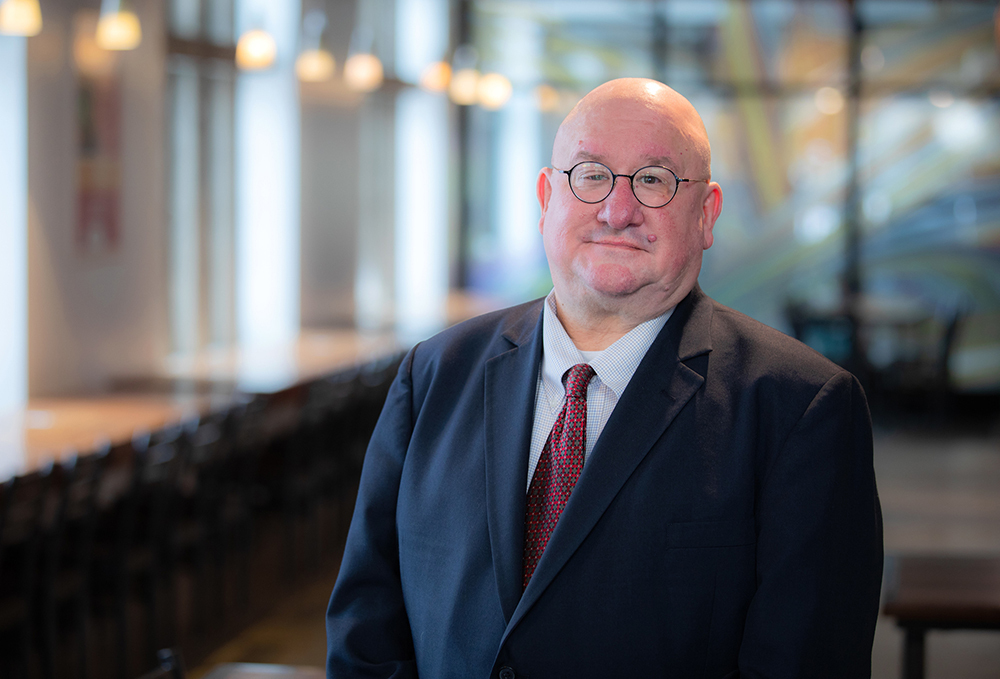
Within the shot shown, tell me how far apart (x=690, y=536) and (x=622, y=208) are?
0.41 metres

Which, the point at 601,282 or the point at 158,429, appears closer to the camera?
the point at 601,282

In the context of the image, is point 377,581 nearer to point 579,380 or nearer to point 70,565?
point 579,380

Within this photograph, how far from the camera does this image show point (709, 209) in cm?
134

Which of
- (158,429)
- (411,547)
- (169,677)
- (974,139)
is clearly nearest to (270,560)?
(158,429)

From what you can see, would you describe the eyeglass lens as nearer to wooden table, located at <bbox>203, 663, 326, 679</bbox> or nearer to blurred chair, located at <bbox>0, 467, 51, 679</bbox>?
wooden table, located at <bbox>203, 663, 326, 679</bbox>

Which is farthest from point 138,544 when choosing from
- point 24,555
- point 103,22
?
point 103,22

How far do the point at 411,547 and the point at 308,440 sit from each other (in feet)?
12.7

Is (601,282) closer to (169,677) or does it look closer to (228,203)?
(169,677)

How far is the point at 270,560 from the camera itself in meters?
5.12

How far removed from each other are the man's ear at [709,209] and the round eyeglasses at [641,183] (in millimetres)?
65

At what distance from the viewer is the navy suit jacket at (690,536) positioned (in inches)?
46.7

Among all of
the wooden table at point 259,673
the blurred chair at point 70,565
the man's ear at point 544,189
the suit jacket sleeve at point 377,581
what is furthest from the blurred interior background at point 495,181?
the man's ear at point 544,189

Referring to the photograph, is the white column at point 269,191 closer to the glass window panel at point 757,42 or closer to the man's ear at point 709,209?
the glass window panel at point 757,42

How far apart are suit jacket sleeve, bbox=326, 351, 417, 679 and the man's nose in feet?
1.33
